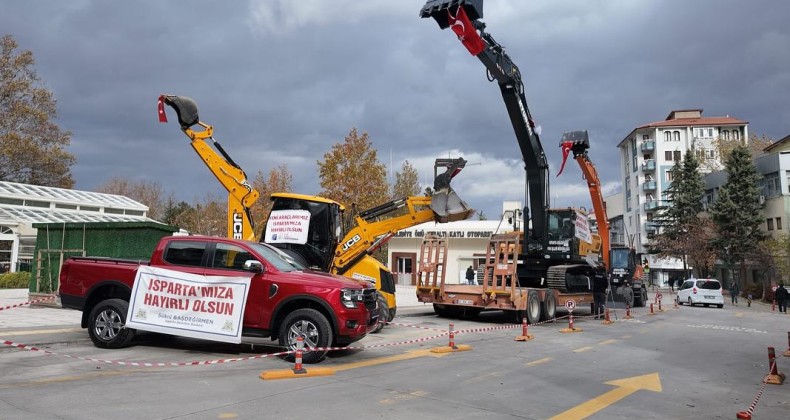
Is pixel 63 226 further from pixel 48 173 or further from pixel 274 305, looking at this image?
pixel 48 173

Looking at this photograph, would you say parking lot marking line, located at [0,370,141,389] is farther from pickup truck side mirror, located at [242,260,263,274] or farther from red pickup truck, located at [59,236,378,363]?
pickup truck side mirror, located at [242,260,263,274]

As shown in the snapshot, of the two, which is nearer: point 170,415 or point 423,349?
point 170,415

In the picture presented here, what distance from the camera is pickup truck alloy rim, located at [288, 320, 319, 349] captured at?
337 inches

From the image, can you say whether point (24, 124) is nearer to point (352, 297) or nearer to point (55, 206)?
point (55, 206)

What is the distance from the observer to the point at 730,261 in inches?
1866

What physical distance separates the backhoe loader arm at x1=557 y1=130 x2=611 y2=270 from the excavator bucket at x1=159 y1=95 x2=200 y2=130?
39.7 ft

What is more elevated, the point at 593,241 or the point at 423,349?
the point at 593,241

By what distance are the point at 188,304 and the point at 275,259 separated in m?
1.54

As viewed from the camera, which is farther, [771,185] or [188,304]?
[771,185]

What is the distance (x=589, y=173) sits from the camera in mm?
22672

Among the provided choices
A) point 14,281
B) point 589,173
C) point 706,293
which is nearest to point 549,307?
point 589,173

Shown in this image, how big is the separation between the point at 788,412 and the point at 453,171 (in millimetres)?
9603

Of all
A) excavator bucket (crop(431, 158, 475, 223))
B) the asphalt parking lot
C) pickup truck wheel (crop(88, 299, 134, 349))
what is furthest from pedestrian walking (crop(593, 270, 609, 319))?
pickup truck wheel (crop(88, 299, 134, 349))

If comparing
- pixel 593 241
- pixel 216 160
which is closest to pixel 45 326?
pixel 216 160
